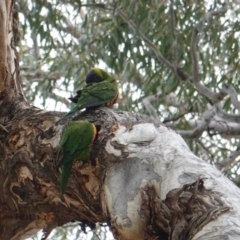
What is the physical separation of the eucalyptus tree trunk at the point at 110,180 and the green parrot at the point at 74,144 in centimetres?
4

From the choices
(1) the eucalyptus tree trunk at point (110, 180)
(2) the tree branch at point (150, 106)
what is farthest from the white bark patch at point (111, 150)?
(2) the tree branch at point (150, 106)

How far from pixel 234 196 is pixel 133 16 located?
2.58m

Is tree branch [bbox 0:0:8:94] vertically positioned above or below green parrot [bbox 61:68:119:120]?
above

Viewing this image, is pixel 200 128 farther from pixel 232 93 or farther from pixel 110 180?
pixel 110 180

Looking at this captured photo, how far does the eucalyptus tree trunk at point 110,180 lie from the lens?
1438mm

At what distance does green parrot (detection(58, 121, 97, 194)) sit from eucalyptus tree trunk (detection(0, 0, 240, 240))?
0.12 feet

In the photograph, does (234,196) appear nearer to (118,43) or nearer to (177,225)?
(177,225)

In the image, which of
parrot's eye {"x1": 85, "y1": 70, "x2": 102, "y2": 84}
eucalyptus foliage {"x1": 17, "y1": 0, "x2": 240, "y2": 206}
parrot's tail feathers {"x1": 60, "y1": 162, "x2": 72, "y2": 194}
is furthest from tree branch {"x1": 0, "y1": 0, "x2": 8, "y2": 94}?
eucalyptus foliage {"x1": 17, "y1": 0, "x2": 240, "y2": 206}

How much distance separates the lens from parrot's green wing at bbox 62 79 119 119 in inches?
83.1

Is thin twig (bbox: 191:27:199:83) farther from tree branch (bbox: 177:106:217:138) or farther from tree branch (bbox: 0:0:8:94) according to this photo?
tree branch (bbox: 0:0:8:94)

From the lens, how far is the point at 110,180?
1758 millimetres

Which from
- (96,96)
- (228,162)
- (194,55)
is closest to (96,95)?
(96,96)

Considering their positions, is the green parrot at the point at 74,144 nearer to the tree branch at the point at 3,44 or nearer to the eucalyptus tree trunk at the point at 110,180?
the eucalyptus tree trunk at the point at 110,180

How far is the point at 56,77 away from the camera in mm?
5086
